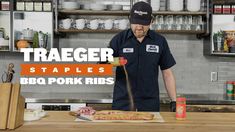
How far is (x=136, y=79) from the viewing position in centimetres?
315

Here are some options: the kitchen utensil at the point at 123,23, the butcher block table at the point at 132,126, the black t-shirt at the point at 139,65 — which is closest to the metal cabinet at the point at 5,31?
the kitchen utensil at the point at 123,23

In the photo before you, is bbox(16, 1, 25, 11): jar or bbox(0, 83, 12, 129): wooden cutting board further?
bbox(16, 1, 25, 11): jar

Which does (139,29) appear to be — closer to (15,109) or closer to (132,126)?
(132,126)

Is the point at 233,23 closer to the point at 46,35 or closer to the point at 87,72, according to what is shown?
the point at 87,72

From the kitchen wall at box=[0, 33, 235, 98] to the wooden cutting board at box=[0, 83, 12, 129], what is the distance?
287cm

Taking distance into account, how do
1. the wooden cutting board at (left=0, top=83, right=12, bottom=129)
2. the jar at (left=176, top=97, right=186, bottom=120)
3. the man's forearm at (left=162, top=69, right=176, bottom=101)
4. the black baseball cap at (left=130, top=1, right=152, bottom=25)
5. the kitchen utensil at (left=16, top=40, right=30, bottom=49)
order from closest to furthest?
the wooden cutting board at (left=0, top=83, right=12, bottom=129) → the jar at (left=176, top=97, right=186, bottom=120) → the black baseball cap at (left=130, top=1, right=152, bottom=25) → the man's forearm at (left=162, top=69, right=176, bottom=101) → the kitchen utensil at (left=16, top=40, right=30, bottom=49)

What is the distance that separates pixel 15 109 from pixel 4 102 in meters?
0.07

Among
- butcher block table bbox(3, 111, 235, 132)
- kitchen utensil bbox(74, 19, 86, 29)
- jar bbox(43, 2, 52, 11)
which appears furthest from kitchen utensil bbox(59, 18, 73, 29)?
butcher block table bbox(3, 111, 235, 132)

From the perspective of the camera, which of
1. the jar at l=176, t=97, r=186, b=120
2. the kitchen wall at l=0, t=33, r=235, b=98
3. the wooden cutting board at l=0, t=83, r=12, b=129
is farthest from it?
the kitchen wall at l=0, t=33, r=235, b=98

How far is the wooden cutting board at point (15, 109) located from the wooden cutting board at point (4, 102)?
2 cm

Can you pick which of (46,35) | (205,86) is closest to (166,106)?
(205,86)

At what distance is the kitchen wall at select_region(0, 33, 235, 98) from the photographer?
4902 millimetres

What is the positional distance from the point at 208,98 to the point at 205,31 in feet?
2.67

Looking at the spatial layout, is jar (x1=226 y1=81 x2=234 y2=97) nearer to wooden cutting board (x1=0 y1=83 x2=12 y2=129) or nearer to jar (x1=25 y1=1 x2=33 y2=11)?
jar (x1=25 y1=1 x2=33 y2=11)
